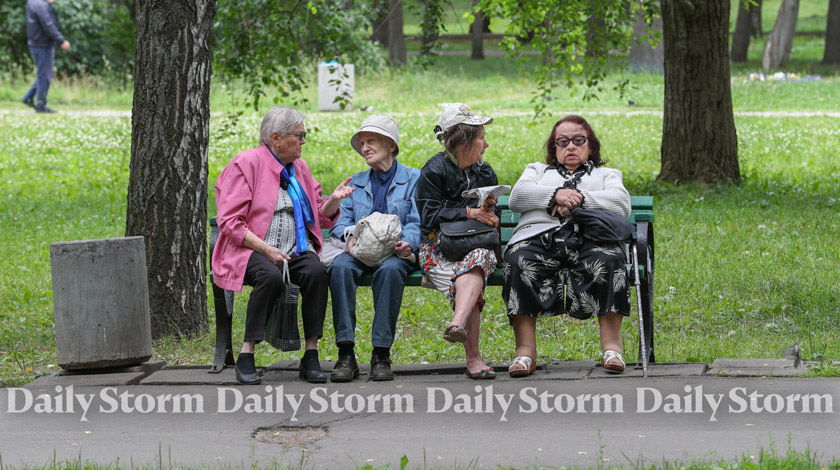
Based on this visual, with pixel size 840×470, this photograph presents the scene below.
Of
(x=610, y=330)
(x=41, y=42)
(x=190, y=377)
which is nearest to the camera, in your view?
Result: (x=610, y=330)

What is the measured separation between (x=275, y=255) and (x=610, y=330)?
5.65ft

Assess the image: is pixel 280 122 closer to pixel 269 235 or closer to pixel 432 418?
pixel 269 235

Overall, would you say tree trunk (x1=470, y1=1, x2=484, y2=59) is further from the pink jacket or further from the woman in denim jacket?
the pink jacket

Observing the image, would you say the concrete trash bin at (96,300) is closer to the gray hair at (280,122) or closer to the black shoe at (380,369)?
the gray hair at (280,122)

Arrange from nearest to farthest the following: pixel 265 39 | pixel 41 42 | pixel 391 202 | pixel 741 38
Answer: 1. pixel 391 202
2. pixel 265 39
3. pixel 41 42
4. pixel 741 38

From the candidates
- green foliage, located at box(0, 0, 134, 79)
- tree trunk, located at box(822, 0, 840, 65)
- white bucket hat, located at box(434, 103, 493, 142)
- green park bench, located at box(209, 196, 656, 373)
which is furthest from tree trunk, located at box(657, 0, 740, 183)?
tree trunk, located at box(822, 0, 840, 65)

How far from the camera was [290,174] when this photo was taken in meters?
5.71

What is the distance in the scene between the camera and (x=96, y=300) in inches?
226

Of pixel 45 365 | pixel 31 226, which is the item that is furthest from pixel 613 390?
pixel 31 226

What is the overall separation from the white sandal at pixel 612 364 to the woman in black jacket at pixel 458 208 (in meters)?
0.57

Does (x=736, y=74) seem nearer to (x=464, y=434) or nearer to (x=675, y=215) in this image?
(x=675, y=215)

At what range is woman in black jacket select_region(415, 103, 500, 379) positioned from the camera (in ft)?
17.8

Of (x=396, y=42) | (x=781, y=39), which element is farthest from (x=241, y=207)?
(x=781, y=39)

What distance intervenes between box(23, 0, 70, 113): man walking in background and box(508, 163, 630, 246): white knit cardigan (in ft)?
50.0
